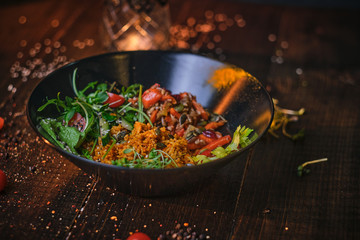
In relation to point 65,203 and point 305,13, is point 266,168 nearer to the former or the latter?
point 65,203

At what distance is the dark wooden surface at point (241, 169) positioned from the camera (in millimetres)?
1797

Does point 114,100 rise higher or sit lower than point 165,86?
higher

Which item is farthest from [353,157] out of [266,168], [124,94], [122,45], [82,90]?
[122,45]

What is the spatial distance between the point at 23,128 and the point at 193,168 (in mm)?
1144

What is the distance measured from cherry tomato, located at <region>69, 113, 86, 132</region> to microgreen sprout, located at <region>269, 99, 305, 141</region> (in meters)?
0.99

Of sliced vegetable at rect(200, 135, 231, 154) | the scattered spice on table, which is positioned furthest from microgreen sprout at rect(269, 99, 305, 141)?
the scattered spice on table

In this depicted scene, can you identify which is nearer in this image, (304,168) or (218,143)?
(218,143)

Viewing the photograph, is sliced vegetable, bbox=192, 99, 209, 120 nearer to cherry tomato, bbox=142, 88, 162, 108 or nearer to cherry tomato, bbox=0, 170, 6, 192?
cherry tomato, bbox=142, 88, 162, 108

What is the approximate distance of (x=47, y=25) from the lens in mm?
3354

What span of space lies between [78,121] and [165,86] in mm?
536

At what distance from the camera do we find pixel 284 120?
241 cm

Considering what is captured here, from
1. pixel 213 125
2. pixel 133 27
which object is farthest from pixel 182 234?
A: pixel 133 27

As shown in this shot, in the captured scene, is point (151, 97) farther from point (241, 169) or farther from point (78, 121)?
point (241, 169)

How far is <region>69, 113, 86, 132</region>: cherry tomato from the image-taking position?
77.0 inches
